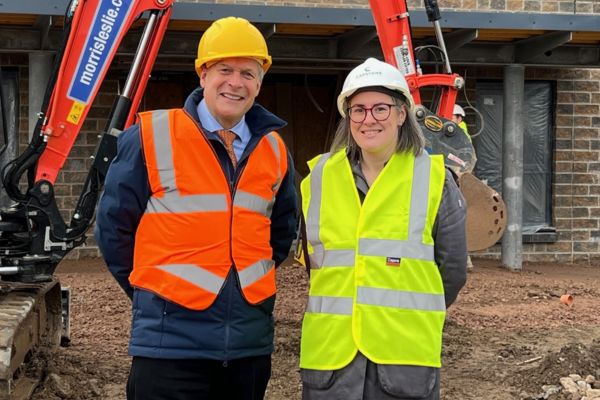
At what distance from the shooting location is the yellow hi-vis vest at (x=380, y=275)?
9.57 ft

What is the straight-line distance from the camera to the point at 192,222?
2967 mm

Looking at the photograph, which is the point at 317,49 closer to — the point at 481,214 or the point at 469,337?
the point at 469,337

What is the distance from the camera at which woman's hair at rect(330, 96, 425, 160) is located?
3094mm

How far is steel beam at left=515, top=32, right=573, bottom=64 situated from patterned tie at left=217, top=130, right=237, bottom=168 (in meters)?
8.08

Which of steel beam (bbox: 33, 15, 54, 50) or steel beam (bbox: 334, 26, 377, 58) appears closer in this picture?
steel beam (bbox: 33, 15, 54, 50)

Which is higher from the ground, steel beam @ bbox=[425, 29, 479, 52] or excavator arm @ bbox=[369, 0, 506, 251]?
steel beam @ bbox=[425, 29, 479, 52]

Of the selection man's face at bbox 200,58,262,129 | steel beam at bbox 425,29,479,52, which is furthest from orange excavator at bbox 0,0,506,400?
steel beam at bbox 425,29,479,52

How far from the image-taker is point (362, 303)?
9.64 ft

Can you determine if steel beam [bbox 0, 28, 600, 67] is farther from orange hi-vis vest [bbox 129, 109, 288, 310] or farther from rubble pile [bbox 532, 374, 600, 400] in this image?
orange hi-vis vest [bbox 129, 109, 288, 310]

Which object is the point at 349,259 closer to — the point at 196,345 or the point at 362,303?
the point at 362,303

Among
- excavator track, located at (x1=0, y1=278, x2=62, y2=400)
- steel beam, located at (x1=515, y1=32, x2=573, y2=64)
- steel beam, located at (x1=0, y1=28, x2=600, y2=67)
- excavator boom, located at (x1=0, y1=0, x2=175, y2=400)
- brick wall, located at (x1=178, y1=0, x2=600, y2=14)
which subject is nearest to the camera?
excavator track, located at (x1=0, y1=278, x2=62, y2=400)

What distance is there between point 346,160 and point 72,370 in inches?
149

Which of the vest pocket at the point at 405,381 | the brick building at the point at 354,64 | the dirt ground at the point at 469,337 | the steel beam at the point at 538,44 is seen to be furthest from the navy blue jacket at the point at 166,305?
the steel beam at the point at 538,44

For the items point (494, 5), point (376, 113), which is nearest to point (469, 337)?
point (376, 113)
